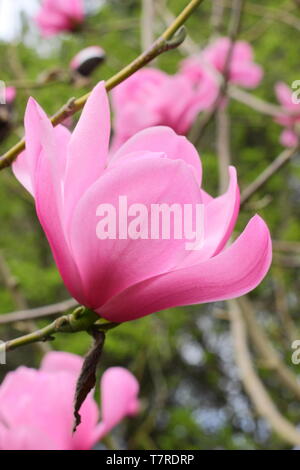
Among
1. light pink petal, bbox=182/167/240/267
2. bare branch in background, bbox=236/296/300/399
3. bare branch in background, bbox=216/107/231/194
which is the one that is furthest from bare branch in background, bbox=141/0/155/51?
light pink petal, bbox=182/167/240/267

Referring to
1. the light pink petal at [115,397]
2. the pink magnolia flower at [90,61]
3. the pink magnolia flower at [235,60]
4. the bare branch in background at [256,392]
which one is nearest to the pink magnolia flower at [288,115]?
the pink magnolia flower at [235,60]

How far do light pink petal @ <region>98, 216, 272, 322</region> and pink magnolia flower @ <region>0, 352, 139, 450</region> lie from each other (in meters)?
0.15

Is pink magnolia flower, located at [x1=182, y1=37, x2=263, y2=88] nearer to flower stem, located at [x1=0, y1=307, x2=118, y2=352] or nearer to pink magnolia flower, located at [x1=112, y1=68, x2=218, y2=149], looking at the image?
pink magnolia flower, located at [x1=112, y1=68, x2=218, y2=149]

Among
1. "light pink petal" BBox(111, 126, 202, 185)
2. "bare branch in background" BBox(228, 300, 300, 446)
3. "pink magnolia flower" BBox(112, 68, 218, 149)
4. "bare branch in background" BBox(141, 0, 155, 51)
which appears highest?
"light pink petal" BBox(111, 126, 202, 185)

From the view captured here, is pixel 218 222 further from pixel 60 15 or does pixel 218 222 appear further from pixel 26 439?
pixel 60 15

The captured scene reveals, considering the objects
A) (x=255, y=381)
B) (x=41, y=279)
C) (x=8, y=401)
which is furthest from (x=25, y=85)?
(x=41, y=279)

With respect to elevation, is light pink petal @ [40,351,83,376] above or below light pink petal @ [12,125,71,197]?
below

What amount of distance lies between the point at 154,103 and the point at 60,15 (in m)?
0.72

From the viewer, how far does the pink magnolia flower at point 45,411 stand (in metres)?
0.47

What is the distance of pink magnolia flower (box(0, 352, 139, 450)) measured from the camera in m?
0.47

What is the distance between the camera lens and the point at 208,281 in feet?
1.03

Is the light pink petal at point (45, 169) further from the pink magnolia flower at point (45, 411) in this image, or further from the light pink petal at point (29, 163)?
the pink magnolia flower at point (45, 411)
